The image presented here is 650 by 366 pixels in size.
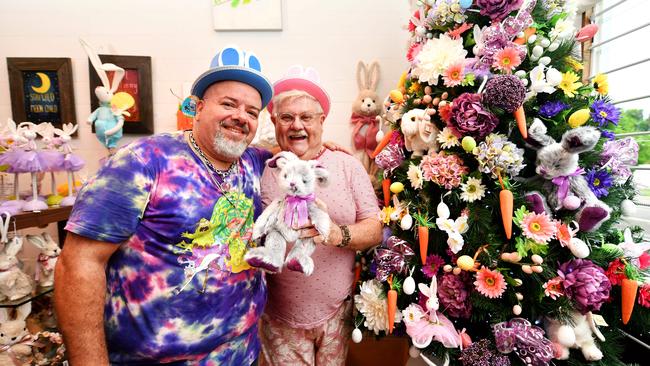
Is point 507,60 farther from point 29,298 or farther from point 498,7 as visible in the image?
point 29,298

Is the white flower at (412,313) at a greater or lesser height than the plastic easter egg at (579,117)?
lesser

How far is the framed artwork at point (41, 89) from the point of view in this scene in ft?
7.00

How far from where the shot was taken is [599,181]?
42.0 inches

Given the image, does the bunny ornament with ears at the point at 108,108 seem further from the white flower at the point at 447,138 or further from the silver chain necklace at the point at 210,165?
the white flower at the point at 447,138

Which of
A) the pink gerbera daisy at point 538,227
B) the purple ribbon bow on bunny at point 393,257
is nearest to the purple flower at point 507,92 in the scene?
the pink gerbera daisy at point 538,227

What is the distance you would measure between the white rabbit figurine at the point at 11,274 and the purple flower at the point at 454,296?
1999 millimetres

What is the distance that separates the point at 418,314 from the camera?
1135 mm

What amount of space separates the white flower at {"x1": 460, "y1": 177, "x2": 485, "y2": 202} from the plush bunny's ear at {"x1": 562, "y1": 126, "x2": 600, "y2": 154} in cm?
27

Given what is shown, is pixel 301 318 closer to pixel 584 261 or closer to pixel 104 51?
pixel 584 261

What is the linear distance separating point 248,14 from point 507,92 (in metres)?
1.92

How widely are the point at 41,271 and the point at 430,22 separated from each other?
2339 millimetres

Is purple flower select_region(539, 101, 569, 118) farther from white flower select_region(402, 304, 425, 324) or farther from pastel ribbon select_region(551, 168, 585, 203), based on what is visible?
white flower select_region(402, 304, 425, 324)

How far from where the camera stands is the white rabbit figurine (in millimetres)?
1408

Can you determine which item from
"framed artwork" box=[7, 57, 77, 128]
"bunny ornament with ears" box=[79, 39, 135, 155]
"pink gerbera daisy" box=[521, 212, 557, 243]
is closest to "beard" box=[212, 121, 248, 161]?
"pink gerbera daisy" box=[521, 212, 557, 243]
